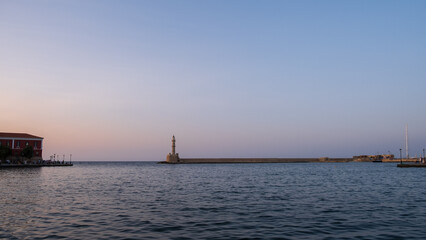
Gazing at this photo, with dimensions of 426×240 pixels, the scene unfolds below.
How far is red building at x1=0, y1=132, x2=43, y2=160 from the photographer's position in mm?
123188

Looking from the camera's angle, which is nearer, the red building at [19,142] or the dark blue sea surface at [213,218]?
the dark blue sea surface at [213,218]

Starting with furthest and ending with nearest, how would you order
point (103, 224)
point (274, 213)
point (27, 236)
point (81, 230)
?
point (274, 213) → point (103, 224) → point (81, 230) → point (27, 236)

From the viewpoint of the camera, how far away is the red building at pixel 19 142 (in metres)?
123

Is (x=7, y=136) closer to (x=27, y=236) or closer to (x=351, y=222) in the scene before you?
(x=27, y=236)

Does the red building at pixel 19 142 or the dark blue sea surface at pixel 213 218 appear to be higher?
the red building at pixel 19 142

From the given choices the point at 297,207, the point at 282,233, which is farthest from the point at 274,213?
the point at 282,233

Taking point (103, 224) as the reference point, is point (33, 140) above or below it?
above

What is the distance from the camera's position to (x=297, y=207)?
89.2 feet

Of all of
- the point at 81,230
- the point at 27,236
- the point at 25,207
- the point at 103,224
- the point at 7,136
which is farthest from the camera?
the point at 7,136

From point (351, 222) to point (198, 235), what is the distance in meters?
10.1

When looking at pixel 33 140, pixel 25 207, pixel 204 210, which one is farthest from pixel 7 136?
pixel 204 210

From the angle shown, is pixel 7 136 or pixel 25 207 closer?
pixel 25 207

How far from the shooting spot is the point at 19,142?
413 ft

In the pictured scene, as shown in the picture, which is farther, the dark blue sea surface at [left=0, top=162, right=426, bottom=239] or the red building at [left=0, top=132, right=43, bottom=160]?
the red building at [left=0, top=132, right=43, bottom=160]
